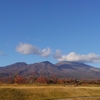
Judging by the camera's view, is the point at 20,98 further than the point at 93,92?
No

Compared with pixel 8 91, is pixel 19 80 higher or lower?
higher

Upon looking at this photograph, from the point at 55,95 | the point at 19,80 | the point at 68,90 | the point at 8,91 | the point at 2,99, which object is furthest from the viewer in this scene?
the point at 19,80

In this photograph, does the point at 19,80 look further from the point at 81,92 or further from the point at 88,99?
the point at 88,99

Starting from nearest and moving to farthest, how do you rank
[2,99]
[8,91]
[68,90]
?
[2,99]
[8,91]
[68,90]

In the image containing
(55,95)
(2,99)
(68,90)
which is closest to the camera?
(2,99)

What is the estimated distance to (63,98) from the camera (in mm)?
69500

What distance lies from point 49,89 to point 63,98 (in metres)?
7.59

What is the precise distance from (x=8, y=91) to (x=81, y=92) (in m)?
24.7

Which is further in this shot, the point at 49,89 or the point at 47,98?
the point at 49,89

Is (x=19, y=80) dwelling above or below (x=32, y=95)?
above

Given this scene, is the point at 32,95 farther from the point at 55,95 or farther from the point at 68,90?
the point at 68,90

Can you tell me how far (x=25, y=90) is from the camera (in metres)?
71.5

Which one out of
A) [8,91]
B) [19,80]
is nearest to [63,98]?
[8,91]

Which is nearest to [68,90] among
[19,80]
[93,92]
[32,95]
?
[93,92]
